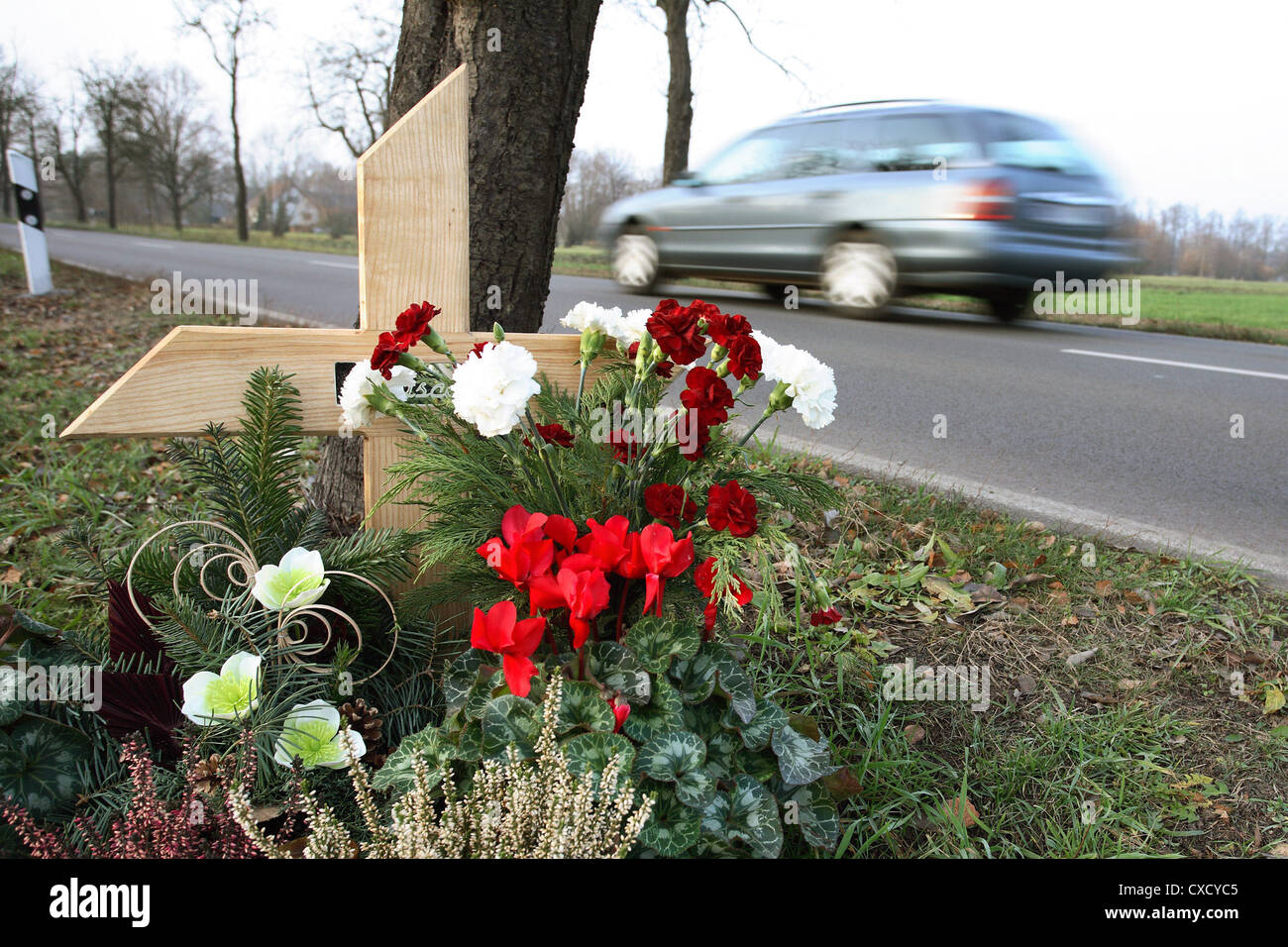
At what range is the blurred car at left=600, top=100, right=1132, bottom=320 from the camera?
21.3 ft

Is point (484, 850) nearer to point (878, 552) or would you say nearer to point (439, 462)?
point (439, 462)

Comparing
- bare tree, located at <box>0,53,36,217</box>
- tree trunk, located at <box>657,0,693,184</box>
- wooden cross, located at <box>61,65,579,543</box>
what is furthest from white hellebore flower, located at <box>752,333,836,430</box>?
bare tree, located at <box>0,53,36,217</box>

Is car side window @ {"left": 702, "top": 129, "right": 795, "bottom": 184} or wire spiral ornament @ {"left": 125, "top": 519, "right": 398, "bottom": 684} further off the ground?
car side window @ {"left": 702, "top": 129, "right": 795, "bottom": 184}

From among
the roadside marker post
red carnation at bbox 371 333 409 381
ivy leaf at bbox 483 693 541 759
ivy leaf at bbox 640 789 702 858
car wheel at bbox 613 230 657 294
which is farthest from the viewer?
car wheel at bbox 613 230 657 294

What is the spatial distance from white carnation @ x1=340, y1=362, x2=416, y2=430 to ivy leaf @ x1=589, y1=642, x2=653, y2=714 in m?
0.65

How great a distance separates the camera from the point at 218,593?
177cm

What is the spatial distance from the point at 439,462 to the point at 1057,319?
8.94 metres

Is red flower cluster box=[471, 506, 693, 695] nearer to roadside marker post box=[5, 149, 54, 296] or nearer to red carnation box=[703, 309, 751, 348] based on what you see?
red carnation box=[703, 309, 751, 348]

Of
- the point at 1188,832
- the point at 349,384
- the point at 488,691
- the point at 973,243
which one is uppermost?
the point at 973,243

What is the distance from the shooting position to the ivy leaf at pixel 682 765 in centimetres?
131

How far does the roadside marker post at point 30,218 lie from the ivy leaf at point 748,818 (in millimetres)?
9714

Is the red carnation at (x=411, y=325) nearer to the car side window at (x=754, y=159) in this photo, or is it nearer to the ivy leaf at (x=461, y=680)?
the ivy leaf at (x=461, y=680)

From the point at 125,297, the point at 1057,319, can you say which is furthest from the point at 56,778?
the point at 125,297

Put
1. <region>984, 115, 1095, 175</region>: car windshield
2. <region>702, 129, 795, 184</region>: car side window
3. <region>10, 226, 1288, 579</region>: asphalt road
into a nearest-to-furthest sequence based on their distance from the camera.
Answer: <region>10, 226, 1288, 579</region>: asphalt road
<region>984, 115, 1095, 175</region>: car windshield
<region>702, 129, 795, 184</region>: car side window
